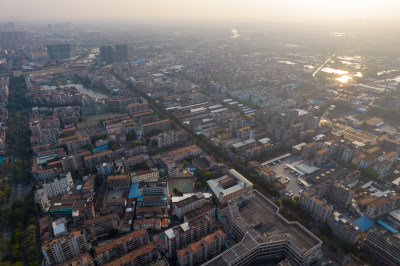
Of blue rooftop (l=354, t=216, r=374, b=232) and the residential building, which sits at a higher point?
the residential building

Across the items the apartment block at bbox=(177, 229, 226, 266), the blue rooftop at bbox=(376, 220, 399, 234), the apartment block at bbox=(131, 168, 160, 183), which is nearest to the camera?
the apartment block at bbox=(177, 229, 226, 266)

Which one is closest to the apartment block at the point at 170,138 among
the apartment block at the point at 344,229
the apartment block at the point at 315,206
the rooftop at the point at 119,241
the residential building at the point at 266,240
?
the rooftop at the point at 119,241

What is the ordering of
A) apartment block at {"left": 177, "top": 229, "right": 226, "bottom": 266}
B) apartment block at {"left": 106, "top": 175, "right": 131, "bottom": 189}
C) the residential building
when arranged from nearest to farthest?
A: the residential building, apartment block at {"left": 177, "top": 229, "right": 226, "bottom": 266}, apartment block at {"left": 106, "top": 175, "right": 131, "bottom": 189}

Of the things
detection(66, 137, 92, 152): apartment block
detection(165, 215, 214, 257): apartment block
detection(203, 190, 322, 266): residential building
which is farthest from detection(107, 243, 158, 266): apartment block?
detection(66, 137, 92, 152): apartment block

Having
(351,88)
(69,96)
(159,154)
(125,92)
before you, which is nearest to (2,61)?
(69,96)

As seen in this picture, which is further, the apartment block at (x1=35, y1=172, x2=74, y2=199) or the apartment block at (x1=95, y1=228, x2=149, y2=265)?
the apartment block at (x1=35, y1=172, x2=74, y2=199)

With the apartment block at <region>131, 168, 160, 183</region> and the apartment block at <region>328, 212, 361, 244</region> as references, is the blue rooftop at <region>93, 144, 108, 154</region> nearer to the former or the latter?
the apartment block at <region>131, 168, 160, 183</region>

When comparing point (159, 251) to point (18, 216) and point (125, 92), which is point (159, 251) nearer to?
point (18, 216)

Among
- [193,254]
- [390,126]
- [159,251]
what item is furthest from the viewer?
[390,126]
